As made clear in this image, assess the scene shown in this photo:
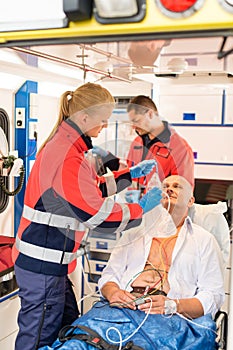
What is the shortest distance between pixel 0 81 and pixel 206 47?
2083mm

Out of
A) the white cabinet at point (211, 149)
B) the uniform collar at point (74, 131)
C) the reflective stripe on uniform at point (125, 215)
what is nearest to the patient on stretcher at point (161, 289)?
the reflective stripe on uniform at point (125, 215)

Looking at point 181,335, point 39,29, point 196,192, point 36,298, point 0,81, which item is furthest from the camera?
point 196,192

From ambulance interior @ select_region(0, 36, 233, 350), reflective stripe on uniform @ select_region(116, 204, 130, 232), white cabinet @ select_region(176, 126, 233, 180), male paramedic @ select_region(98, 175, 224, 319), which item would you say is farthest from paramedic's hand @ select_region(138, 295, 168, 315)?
white cabinet @ select_region(176, 126, 233, 180)

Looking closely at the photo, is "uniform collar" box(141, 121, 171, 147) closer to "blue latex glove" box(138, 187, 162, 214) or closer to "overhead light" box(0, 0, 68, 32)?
"blue latex glove" box(138, 187, 162, 214)

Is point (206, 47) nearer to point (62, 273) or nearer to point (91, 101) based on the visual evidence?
point (91, 101)

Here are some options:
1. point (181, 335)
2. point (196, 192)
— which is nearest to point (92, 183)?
point (181, 335)

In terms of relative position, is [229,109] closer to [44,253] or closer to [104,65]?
[104,65]

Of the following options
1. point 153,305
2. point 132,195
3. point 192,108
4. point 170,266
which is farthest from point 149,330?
point 192,108

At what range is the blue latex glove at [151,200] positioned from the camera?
236cm

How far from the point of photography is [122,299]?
84.9 inches

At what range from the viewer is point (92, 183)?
6.66 ft

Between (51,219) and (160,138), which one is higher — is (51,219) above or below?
below

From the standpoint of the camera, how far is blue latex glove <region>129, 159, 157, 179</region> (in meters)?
2.65

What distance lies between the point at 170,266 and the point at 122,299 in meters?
0.34
